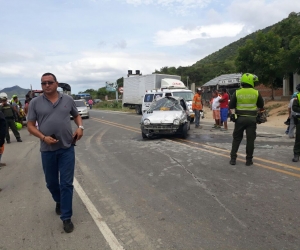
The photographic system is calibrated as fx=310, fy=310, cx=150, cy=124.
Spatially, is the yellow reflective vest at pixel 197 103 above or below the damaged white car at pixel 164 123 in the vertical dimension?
above

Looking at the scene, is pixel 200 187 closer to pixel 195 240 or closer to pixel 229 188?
Answer: pixel 229 188

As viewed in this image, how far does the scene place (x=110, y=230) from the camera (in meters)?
3.79

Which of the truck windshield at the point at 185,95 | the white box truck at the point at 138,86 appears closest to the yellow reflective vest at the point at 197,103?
the truck windshield at the point at 185,95

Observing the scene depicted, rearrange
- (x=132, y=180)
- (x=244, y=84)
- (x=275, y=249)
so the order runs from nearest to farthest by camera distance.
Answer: (x=275, y=249), (x=132, y=180), (x=244, y=84)

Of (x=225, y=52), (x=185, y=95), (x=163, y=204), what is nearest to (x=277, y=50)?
(x=185, y=95)

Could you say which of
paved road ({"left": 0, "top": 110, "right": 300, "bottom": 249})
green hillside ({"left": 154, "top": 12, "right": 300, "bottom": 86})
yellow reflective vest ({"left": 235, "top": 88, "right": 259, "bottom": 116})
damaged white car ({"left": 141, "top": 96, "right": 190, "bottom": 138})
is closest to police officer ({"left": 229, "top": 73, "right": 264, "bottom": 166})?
yellow reflective vest ({"left": 235, "top": 88, "right": 259, "bottom": 116})

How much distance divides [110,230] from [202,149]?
5.21 meters

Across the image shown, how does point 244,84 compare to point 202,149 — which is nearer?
point 244,84

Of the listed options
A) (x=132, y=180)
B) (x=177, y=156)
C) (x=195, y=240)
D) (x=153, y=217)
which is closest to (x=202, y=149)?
(x=177, y=156)

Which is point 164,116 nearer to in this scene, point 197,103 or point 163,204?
point 197,103

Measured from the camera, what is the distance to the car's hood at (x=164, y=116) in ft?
34.0

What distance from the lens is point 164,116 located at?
34.8 feet

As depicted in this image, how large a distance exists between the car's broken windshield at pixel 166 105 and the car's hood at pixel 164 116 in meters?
0.40

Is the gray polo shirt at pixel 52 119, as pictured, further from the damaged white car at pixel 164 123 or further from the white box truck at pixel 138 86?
the white box truck at pixel 138 86
